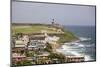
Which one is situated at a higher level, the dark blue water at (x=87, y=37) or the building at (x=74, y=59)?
the dark blue water at (x=87, y=37)

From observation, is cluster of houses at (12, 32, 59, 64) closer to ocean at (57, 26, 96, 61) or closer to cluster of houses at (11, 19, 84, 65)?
cluster of houses at (11, 19, 84, 65)

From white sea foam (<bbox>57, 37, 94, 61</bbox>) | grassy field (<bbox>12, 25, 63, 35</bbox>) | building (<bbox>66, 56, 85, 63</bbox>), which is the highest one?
grassy field (<bbox>12, 25, 63, 35</bbox>)

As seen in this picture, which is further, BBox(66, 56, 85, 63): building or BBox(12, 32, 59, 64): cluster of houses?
BBox(66, 56, 85, 63): building

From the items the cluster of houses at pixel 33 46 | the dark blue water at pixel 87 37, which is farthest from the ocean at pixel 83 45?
the cluster of houses at pixel 33 46

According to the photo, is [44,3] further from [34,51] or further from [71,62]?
[71,62]

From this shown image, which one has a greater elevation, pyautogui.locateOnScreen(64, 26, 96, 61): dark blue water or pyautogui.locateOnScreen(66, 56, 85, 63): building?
pyautogui.locateOnScreen(64, 26, 96, 61): dark blue water

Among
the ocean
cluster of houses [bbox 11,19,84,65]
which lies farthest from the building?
cluster of houses [bbox 11,19,84,65]

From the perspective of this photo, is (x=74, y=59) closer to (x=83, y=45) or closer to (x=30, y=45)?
(x=83, y=45)

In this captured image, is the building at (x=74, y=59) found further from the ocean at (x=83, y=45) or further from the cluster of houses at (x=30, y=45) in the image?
the cluster of houses at (x=30, y=45)

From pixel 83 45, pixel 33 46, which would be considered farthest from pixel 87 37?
pixel 33 46
